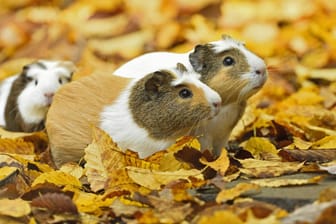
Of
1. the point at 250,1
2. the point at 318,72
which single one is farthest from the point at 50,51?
the point at 318,72

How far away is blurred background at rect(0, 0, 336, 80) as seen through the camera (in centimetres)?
812

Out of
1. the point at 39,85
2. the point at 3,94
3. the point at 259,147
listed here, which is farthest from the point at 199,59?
the point at 3,94

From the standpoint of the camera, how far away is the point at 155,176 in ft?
12.4

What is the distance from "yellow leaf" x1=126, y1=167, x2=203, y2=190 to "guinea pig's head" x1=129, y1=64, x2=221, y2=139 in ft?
1.05

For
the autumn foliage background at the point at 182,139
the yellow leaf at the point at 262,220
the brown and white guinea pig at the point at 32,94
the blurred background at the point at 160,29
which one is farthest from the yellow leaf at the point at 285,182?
the blurred background at the point at 160,29

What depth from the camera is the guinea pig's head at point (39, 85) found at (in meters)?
5.37

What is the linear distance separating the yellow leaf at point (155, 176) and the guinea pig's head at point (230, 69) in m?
0.62

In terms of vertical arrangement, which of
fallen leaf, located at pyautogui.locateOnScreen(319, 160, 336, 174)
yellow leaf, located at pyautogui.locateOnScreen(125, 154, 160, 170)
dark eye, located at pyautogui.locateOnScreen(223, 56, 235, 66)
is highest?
dark eye, located at pyautogui.locateOnScreen(223, 56, 235, 66)

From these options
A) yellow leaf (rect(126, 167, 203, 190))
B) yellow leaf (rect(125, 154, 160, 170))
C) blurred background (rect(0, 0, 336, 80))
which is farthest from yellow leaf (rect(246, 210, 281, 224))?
blurred background (rect(0, 0, 336, 80))

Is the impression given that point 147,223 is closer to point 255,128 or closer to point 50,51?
point 255,128

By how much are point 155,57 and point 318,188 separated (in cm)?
150

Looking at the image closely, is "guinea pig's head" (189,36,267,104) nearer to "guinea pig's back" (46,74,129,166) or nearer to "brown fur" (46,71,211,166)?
"brown fur" (46,71,211,166)

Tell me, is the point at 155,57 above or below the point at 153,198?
above

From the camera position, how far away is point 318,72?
7270mm
